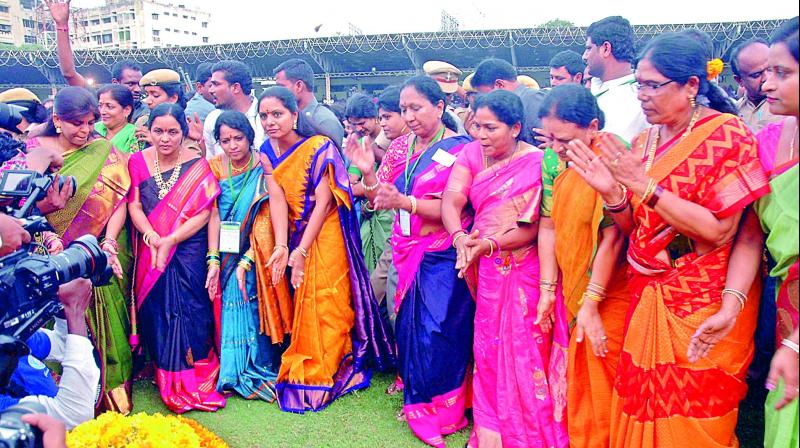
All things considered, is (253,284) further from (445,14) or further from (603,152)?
(445,14)

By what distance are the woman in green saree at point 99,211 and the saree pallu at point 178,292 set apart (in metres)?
0.11

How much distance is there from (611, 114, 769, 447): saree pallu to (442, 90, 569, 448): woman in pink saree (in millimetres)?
521

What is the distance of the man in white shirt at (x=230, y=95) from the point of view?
16.1ft

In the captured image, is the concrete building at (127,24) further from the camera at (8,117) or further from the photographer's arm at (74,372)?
the photographer's arm at (74,372)

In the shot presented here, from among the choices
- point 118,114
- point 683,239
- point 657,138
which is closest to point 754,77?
point 657,138

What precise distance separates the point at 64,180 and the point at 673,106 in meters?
2.94

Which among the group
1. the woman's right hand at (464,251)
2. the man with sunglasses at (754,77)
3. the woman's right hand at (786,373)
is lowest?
the woman's right hand at (464,251)

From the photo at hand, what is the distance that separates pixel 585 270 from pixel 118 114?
3.55 meters

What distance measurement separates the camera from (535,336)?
2.88 m

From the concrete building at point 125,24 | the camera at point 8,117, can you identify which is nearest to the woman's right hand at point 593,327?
the camera at point 8,117

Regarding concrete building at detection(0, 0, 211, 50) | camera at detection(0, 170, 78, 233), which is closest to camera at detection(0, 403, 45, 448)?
camera at detection(0, 170, 78, 233)

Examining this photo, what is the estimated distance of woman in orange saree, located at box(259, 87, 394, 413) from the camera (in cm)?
366

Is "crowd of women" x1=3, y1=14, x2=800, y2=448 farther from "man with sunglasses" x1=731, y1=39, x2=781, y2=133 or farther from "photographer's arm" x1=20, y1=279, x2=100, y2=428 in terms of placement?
"man with sunglasses" x1=731, y1=39, x2=781, y2=133

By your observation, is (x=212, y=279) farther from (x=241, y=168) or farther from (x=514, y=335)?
(x=514, y=335)
